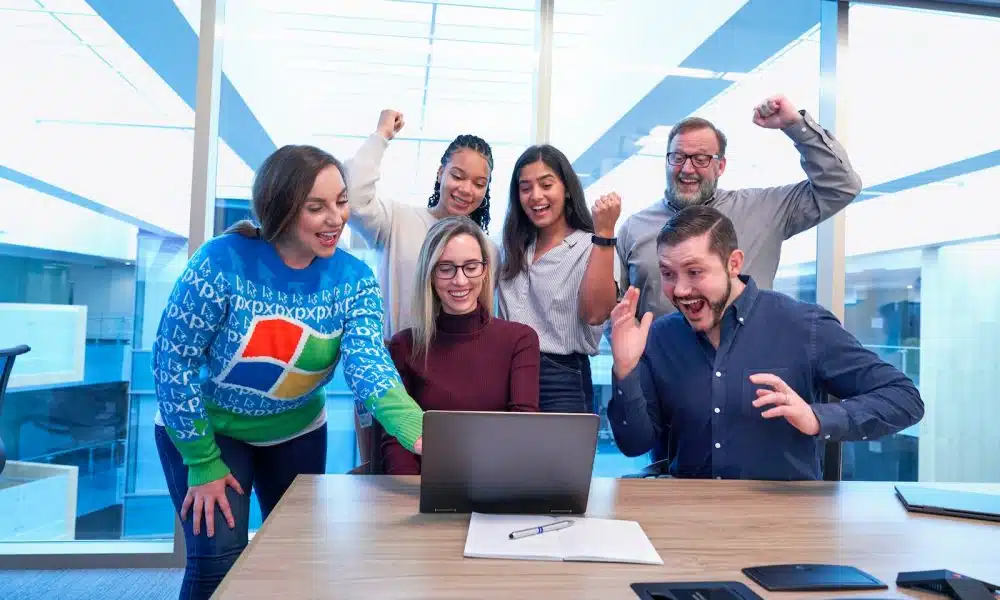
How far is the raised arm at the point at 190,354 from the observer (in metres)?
1.58

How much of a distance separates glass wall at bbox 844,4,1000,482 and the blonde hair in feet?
6.81

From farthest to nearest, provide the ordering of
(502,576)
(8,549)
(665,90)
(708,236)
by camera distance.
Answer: (665,90), (8,549), (708,236), (502,576)

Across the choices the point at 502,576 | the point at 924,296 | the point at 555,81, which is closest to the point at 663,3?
the point at 555,81

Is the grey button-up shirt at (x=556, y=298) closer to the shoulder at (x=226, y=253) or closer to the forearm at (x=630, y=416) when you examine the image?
the forearm at (x=630, y=416)

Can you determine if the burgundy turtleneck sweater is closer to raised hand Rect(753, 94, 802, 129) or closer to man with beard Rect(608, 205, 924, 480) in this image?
man with beard Rect(608, 205, 924, 480)

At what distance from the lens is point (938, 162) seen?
342 cm

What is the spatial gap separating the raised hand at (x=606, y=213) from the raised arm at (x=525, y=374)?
1.28 feet

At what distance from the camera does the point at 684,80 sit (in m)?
3.33

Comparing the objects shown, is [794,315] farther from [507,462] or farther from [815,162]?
[507,462]

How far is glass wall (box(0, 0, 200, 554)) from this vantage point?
9.64 ft

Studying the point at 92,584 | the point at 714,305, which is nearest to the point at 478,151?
the point at 714,305

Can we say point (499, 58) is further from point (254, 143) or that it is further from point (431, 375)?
point (431, 375)

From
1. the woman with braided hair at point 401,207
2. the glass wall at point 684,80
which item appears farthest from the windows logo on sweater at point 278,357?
the glass wall at point 684,80

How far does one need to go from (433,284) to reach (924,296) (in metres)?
2.66
